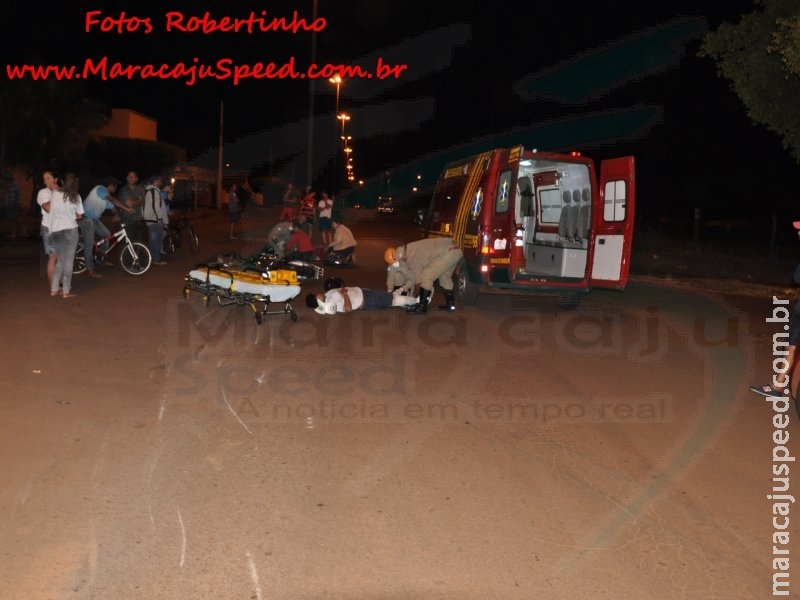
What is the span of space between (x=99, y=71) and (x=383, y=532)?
50063 mm

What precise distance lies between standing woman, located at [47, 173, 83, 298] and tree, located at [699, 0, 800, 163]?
1219 centimetres

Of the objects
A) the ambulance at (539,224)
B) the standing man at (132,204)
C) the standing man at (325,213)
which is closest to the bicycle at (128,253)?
the standing man at (132,204)

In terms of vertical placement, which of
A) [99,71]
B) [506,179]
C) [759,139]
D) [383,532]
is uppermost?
[99,71]

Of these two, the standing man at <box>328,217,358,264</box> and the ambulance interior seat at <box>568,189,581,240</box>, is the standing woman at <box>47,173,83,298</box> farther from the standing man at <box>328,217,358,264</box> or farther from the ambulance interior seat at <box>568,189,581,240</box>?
the ambulance interior seat at <box>568,189,581,240</box>

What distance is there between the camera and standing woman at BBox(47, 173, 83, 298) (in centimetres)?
1164

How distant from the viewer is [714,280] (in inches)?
765

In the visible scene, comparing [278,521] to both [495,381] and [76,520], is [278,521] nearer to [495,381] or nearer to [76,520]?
[76,520]

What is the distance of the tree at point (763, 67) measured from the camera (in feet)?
53.0

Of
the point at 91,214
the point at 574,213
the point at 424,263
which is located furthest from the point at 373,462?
the point at 91,214

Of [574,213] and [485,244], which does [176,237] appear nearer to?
[485,244]

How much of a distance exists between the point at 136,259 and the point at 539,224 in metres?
7.05

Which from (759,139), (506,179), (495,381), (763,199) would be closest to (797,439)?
(495,381)

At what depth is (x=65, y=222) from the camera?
38.3 ft

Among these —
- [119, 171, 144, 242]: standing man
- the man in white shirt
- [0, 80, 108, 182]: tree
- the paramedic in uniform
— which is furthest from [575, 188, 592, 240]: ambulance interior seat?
[0, 80, 108, 182]: tree
